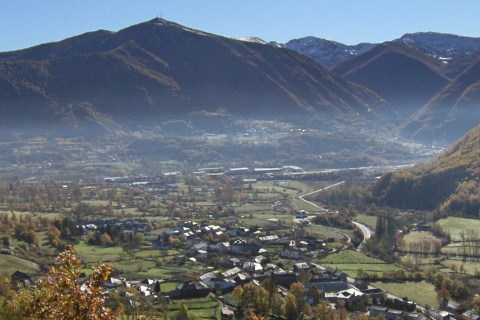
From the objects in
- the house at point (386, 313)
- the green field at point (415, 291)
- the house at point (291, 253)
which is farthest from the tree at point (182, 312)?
the house at point (291, 253)

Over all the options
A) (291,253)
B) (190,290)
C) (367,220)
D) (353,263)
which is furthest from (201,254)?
(367,220)

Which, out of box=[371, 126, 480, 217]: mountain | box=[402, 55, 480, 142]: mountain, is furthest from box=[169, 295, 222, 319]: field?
box=[402, 55, 480, 142]: mountain

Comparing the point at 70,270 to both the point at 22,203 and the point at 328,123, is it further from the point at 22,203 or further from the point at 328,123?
the point at 328,123

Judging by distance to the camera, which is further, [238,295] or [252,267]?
[252,267]

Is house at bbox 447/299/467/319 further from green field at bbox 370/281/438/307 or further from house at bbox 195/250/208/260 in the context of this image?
house at bbox 195/250/208/260

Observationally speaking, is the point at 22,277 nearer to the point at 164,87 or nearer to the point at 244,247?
the point at 244,247
